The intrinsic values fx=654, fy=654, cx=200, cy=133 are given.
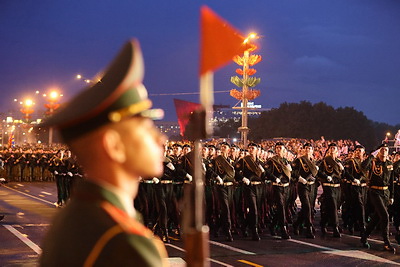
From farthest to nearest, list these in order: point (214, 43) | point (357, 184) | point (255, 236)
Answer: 1. point (357, 184)
2. point (255, 236)
3. point (214, 43)

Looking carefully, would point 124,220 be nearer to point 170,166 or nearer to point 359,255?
point 359,255

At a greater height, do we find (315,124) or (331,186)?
(315,124)

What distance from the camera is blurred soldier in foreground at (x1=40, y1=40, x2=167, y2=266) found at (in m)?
2.10

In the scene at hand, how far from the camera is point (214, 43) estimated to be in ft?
8.87

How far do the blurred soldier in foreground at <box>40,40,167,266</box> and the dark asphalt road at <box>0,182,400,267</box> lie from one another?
7.57 meters

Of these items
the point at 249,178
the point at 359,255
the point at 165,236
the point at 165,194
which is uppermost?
the point at 249,178

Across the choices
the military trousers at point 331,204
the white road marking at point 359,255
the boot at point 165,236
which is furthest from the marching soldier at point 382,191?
the boot at point 165,236

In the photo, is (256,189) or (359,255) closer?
(359,255)

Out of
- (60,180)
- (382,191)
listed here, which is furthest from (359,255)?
(60,180)

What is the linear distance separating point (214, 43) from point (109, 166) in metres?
0.74

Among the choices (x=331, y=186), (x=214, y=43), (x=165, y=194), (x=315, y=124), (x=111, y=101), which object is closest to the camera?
(x=111, y=101)

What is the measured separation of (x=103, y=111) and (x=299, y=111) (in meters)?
75.2

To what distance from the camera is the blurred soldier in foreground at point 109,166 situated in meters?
2.10

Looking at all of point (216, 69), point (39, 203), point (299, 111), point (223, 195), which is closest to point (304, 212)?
point (223, 195)
